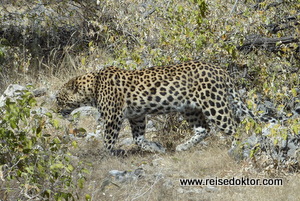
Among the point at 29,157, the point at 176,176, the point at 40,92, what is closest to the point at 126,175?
the point at 176,176

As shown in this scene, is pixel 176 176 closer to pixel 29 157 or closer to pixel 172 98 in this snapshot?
pixel 172 98

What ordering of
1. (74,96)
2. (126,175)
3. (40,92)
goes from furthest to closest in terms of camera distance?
(40,92), (74,96), (126,175)

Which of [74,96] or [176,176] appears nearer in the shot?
[176,176]

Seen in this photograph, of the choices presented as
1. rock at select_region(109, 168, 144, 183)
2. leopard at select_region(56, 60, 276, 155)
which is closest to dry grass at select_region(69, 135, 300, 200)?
rock at select_region(109, 168, 144, 183)

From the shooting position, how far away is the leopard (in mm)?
8805

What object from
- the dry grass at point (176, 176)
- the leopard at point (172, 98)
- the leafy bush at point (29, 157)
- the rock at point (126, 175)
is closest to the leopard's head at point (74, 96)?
the leopard at point (172, 98)

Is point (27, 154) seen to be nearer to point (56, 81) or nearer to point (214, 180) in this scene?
point (214, 180)

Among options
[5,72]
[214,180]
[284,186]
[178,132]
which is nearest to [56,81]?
[5,72]

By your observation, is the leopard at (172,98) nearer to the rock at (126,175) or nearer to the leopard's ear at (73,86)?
the leopard's ear at (73,86)

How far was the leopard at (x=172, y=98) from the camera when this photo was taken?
8.80 m

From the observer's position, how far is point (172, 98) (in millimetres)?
8867

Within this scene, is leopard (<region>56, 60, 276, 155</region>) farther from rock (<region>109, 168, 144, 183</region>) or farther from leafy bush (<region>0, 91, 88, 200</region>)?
leafy bush (<region>0, 91, 88, 200</region>)

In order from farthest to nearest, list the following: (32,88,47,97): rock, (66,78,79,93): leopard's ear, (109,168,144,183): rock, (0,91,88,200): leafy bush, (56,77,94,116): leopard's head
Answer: (32,88,47,97): rock
(66,78,79,93): leopard's ear
(56,77,94,116): leopard's head
(109,168,144,183): rock
(0,91,88,200): leafy bush

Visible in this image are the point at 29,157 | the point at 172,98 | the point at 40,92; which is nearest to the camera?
the point at 29,157
